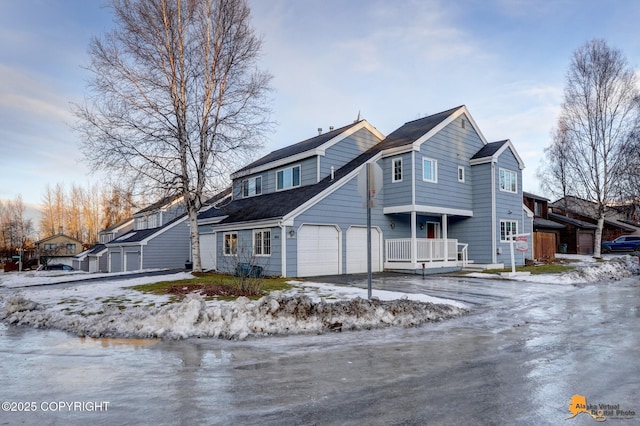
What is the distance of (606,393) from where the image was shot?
4.26m

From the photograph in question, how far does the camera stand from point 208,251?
24.8 metres

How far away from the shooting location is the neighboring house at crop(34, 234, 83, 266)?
60.9 metres

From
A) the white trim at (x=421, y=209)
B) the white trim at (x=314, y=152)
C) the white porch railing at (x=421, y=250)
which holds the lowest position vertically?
the white porch railing at (x=421, y=250)

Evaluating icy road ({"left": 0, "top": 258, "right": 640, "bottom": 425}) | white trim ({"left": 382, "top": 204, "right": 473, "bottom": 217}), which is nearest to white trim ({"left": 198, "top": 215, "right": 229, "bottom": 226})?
white trim ({"left": 382, "top": 204, "right": 473, "bottom": 217})

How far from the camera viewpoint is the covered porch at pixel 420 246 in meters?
19.9

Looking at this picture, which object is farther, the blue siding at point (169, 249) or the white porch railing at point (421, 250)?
A: the blue siding at point (169, 249)

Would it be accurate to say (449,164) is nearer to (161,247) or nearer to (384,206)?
(384,206)

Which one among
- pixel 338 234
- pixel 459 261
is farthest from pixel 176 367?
pixel 459 261

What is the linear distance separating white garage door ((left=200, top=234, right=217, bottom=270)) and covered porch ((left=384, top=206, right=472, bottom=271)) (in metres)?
10.1

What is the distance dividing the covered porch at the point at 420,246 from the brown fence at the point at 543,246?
10.8 metres

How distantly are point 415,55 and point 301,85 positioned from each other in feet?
19.2

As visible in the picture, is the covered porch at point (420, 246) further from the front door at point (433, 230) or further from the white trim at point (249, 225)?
the white trim at point (249, 225)

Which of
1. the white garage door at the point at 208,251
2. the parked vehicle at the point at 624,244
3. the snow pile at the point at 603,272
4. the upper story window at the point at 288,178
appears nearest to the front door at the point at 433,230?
the snow pile at the point at 603,272

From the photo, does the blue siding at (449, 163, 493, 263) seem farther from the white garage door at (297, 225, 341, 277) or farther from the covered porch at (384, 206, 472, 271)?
the white garage door at (297, 225, 341, 277)
